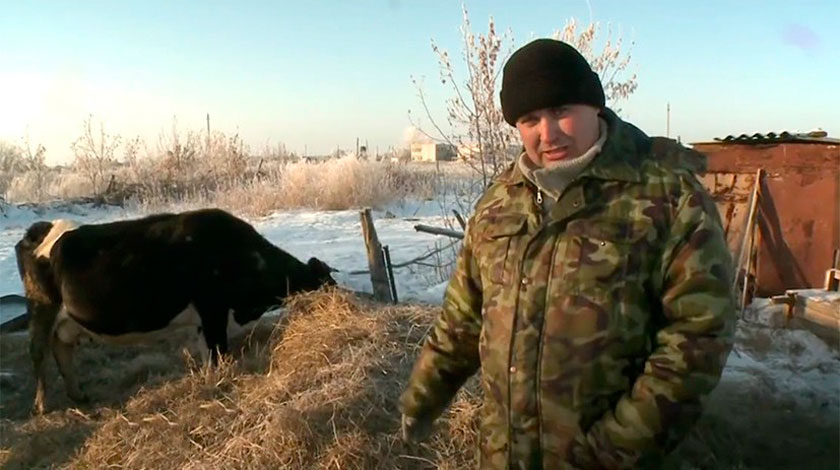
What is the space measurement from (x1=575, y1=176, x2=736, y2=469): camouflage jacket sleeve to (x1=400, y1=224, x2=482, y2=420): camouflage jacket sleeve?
59 cm

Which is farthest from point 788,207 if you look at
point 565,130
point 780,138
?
point 565,130

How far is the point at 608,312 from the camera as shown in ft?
6.35

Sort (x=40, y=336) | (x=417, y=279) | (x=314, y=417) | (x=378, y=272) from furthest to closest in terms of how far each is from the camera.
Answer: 1. (x=417, y=279)
2. (x=378, y=272)
3. (x=40, y=336)
4. (x=314, y=417)

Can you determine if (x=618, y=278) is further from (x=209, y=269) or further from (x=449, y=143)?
(x=449, y=143)

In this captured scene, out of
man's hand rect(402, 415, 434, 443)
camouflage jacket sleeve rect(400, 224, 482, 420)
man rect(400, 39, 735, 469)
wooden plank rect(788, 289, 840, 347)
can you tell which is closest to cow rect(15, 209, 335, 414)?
wooden plank rect(788, 289, 840, 347)

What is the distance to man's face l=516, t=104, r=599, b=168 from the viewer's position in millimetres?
2094

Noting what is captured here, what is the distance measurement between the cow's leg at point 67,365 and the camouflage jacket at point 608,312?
5.99 m

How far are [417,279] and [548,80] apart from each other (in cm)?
864

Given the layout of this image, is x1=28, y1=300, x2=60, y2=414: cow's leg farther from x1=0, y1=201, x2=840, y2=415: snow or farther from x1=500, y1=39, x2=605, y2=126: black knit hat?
x1=500, y1=39, x2=605, y2=126: black knit hat

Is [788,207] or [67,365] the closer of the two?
[67,365]

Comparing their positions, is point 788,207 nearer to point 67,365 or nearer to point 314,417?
point 314,417

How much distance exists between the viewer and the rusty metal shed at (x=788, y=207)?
8.75 meters

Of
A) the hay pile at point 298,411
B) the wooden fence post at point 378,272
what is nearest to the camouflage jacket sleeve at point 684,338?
the hay pile at point 298,411

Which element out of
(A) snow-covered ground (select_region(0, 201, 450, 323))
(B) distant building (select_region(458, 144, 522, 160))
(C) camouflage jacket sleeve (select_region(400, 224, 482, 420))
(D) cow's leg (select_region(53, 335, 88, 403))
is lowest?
(D) cow's leg (select_region(53, 335, 88, 403))
